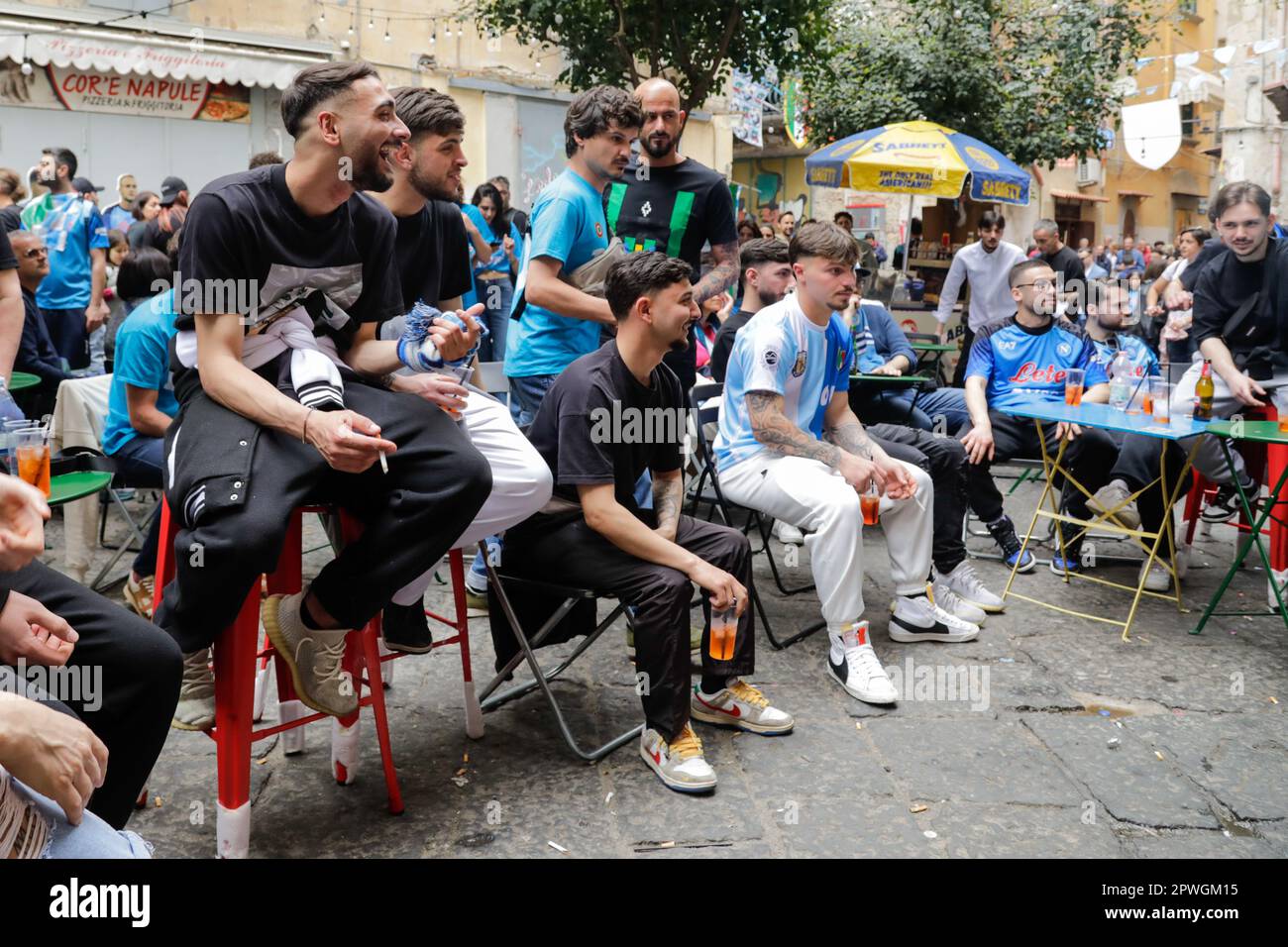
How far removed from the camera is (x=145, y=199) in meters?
9.91

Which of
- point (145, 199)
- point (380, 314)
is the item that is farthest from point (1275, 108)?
point (380, 314)

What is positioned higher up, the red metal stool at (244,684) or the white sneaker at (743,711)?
the red metal stool at (244,684)

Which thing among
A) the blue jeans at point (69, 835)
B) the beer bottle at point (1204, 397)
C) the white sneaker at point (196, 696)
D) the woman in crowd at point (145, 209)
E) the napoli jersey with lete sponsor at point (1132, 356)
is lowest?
the white sneaker at point (196, 696)

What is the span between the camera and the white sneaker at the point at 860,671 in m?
4.07

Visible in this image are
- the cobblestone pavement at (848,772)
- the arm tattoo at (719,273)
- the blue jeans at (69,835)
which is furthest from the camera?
the arm tattoo at (719,273)

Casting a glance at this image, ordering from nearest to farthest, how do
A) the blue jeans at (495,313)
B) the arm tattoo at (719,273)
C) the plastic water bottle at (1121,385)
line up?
the arm tattoo at (719,273) → the plastic water bottle at (1121,385) → the blue jeans at (495,313)

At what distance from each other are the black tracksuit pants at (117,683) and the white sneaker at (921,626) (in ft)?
10.5

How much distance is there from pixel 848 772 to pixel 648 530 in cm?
96

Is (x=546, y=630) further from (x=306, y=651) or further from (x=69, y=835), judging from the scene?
(x=69, y=835)

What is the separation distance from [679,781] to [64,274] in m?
5.97

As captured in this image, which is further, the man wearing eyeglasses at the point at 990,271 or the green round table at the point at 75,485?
the man wearing eyeglasses at the point at 990,271

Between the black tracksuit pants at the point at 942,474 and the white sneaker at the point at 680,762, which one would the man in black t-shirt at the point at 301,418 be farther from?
the black tracksuit pants at the point at 942,474

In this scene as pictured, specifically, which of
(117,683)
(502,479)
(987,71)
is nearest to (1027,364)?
(502,479)

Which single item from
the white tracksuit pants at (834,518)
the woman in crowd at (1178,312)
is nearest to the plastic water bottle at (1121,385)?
the white tracksuit pants at (834,518)
